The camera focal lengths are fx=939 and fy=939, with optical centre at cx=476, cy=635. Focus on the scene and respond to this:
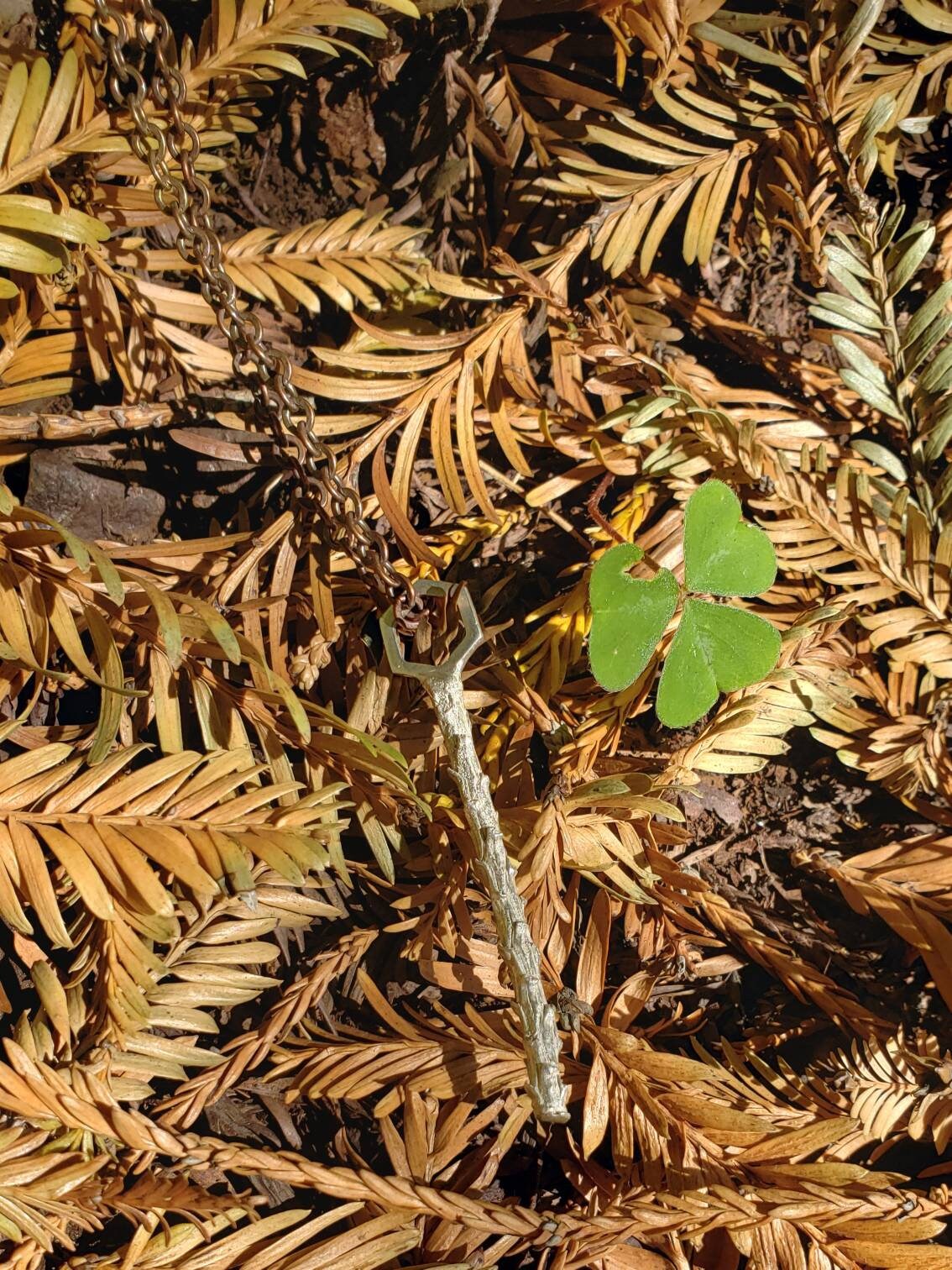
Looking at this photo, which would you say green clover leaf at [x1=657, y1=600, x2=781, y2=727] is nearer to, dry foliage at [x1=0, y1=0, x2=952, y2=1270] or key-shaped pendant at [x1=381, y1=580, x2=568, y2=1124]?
dry foliage at [x1=0, y1=0, x2=952, y2=1270]

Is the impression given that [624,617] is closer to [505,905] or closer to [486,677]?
[486,677]

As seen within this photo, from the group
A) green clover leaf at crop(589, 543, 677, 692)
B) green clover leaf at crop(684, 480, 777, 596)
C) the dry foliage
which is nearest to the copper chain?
the dry foliage

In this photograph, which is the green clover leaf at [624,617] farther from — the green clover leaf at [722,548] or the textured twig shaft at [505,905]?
the textured twig shaft at [505,905]

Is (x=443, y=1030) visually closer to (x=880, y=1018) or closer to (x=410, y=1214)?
(x=410, y=1214)

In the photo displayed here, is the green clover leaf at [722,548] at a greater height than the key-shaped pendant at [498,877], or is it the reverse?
the green clover leaf at [722,548]

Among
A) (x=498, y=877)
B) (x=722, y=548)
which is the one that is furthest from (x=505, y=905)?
(x=722, y=548)

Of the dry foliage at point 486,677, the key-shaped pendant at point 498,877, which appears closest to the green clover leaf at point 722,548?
the dry foliage at point 486,677

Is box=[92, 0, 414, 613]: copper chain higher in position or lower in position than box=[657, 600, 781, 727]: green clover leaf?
higher
